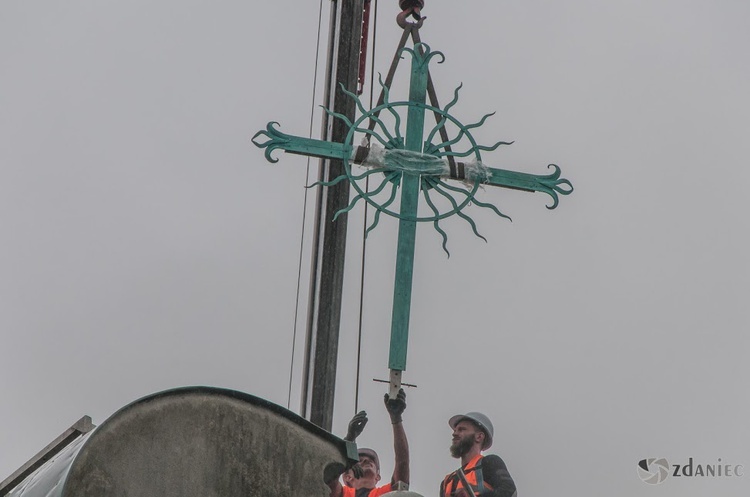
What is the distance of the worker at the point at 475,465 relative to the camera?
13.7 meters

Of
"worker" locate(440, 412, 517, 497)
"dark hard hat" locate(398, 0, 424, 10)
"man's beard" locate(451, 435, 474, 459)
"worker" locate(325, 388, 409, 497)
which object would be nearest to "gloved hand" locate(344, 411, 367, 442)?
"worker" locate(325, 388, 409, 497)

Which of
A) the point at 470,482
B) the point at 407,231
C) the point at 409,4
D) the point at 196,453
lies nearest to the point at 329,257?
the point at 407,231

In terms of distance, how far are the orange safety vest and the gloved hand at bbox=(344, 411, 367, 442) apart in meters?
2.01

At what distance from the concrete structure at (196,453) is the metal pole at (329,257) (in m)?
1.47

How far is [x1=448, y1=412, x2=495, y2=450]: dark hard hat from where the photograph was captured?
14391 millimetres

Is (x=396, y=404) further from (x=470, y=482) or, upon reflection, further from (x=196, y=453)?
(x=470, y=482)

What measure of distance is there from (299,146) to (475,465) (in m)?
3.06

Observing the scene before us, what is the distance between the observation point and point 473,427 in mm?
14461

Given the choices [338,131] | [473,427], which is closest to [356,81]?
[338,131]

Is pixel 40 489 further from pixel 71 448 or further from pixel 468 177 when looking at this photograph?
pixel 468 177

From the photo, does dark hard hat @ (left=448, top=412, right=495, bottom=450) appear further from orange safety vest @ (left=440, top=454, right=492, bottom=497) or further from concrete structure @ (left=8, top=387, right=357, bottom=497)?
concrete structure @ (left=8, top=387, right=357, bottom=497)

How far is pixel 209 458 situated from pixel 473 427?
4147 millimetres

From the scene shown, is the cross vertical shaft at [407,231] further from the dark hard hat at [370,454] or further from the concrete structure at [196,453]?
the dark hard hat at [370,454]

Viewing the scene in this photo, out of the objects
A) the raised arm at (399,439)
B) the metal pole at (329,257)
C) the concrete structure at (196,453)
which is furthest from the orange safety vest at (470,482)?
the concrete structure at (196,453)
